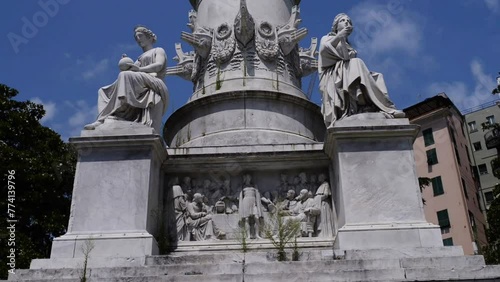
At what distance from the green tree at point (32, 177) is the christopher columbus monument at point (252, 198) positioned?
28.2 ft

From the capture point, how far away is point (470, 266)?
8.76 meters

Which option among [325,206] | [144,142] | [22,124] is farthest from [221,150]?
[22,124]

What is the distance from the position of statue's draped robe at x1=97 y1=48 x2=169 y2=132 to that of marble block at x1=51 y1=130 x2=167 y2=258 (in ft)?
1.81

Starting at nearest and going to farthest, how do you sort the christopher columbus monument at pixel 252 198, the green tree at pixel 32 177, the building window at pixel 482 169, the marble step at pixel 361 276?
the marble step at pixel 361 276, the christopher columbus monument at pixel 252 198, the green tree at pixel 32 177, the building window at pixel 482 169

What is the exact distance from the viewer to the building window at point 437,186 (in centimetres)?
4308

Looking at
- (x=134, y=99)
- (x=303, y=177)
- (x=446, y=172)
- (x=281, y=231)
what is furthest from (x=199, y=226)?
(x=446, y=172)

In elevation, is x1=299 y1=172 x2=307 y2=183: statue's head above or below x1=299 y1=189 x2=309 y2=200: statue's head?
above

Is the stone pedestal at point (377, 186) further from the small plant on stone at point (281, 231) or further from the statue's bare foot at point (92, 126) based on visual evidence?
the statue's bare foot at point (92, 126)

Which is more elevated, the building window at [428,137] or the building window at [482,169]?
the building window at [428,137]

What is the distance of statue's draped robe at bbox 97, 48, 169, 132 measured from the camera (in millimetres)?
11219

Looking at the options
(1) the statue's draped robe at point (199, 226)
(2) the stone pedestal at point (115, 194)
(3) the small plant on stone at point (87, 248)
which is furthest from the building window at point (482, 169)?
(3) the small plant on stone at point (87, 248)

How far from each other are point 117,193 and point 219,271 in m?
2.85

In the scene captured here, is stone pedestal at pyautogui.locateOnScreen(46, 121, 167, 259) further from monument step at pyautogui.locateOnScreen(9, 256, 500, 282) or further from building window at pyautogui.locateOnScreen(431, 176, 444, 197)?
building window at pyautogui.locateOnScreen(431, 176, 444, 197)

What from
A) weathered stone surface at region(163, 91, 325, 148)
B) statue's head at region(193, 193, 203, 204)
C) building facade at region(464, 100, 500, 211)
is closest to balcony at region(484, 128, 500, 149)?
building facade at region(464, 100, 500, 211)
